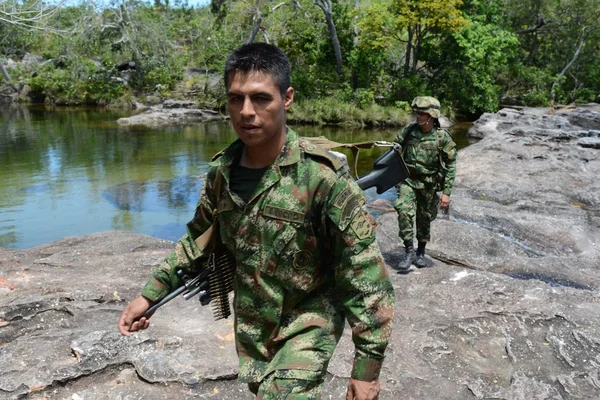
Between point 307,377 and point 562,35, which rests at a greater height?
point 562,35

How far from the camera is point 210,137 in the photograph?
20141 mm

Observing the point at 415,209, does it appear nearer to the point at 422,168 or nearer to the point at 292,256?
the point at 422,168


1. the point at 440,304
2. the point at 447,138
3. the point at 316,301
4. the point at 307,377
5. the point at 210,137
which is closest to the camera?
the point at 307,377

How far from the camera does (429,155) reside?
5836mm

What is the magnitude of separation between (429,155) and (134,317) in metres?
4.19

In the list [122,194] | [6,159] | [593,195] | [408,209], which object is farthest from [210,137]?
[408,209]

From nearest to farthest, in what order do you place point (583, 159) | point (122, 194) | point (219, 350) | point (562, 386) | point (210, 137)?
point (562, 386), point (219, 350), point (122, 194), point (583, 159), point (210, 137)

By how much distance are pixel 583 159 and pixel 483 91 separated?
13808 mm

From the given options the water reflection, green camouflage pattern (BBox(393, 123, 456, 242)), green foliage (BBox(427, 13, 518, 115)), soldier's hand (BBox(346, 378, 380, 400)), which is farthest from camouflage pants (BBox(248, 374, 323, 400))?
green foliage (BBox(427, 13, 518, 115))

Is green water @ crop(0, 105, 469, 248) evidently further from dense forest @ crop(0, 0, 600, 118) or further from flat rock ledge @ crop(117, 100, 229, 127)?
dense forest @ crop(0, 0, 600, 118)

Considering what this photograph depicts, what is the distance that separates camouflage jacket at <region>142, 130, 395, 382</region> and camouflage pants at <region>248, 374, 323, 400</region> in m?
0.02

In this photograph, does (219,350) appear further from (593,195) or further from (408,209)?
(593,195)

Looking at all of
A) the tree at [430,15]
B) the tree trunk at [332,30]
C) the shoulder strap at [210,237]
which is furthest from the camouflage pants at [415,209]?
the tree trunk at [332,30]

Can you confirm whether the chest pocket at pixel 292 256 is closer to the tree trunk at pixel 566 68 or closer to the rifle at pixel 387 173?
the rifle at pixel 387 173
